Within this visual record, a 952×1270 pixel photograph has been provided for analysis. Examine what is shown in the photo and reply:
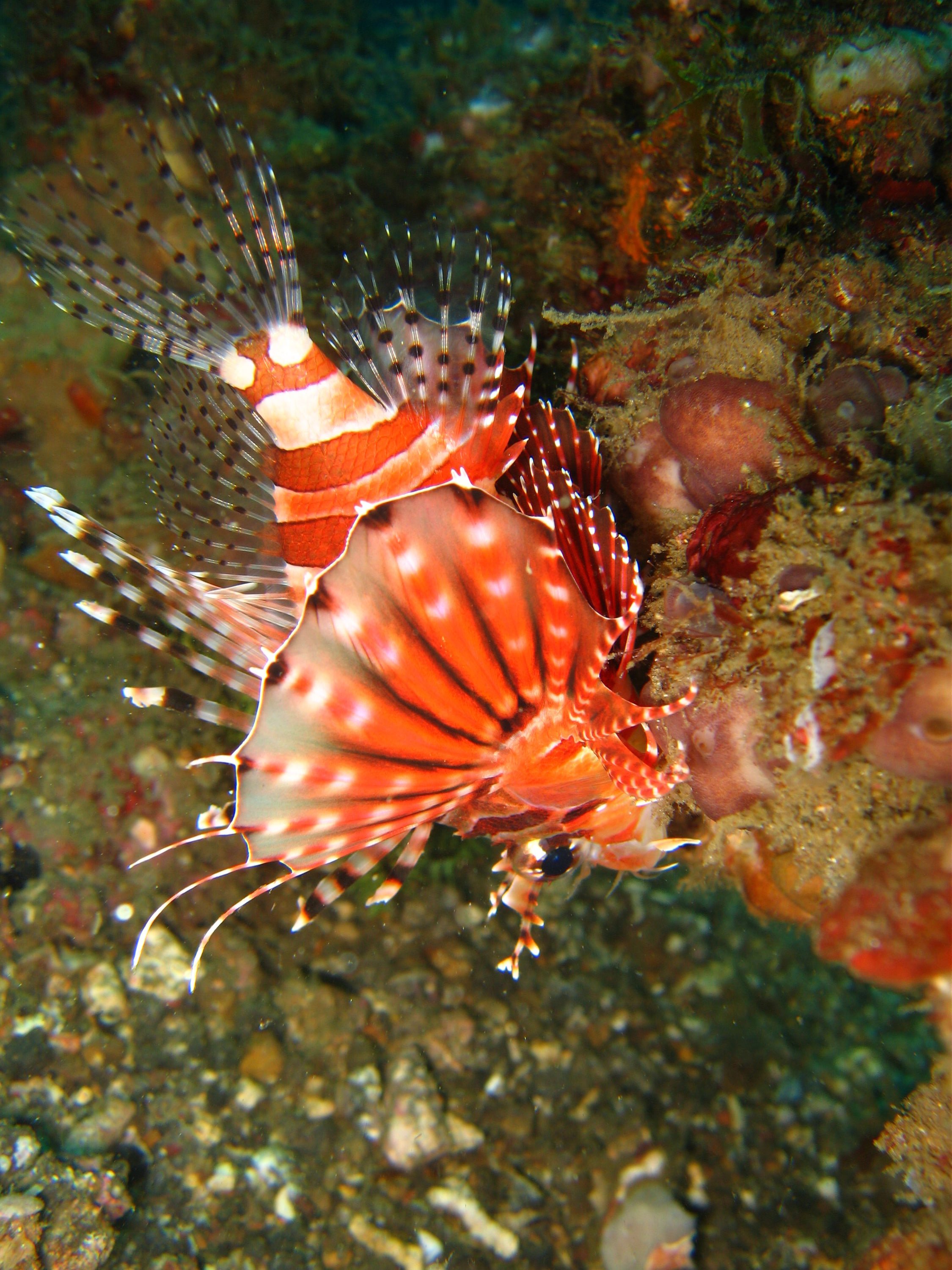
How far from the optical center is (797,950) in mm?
4562

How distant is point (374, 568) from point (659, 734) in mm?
1136

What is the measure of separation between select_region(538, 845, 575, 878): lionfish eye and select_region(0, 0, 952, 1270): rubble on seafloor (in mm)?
507

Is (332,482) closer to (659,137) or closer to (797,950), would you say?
(659,137)

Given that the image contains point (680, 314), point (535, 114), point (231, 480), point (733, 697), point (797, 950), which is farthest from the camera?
point (797, 950)

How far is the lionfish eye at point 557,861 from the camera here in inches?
101

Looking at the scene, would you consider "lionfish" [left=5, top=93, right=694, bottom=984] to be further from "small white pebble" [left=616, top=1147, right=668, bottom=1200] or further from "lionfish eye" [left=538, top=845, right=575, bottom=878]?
"small white pebble" [left=616, top=1147, right=668, bottom=1200]

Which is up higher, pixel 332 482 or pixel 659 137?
pixel 659 137

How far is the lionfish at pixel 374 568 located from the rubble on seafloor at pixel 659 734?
32cm

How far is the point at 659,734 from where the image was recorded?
2.34m

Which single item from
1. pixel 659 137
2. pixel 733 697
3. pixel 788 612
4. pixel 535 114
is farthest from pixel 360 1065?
pixel 535 114

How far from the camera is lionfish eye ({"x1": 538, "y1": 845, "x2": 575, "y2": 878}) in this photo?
2555mm

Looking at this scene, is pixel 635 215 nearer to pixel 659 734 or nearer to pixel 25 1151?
pixel 659 734

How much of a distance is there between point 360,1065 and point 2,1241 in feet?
4.96

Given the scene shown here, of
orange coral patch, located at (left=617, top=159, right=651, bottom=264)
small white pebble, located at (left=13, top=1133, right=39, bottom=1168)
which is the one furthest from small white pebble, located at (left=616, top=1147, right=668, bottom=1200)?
orange coral patch, located at (left=617, top=159, right=651, bottom=264)
